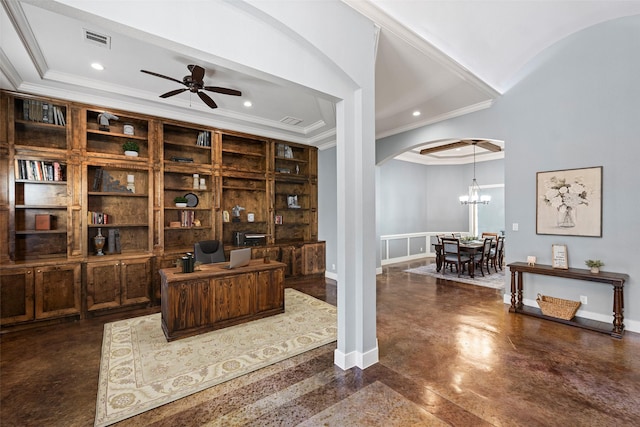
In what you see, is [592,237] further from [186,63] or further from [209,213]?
[209,213]

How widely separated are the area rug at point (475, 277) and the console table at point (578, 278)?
1.29 metres

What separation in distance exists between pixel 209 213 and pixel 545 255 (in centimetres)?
549

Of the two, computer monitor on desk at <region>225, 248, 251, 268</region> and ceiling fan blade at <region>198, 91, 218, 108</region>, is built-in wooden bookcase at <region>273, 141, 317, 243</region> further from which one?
ceiling fan blade at <region>198, 91, 218, 108</region>

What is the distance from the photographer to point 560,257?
12.4 feet

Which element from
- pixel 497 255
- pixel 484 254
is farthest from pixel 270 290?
pixel 497 255

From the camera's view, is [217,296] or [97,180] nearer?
[217,296]

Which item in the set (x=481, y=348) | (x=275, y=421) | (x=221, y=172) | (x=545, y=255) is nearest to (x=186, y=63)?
(x=221, y=172)

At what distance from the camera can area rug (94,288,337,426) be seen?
7.15 feet

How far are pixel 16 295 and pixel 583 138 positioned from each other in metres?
7.42

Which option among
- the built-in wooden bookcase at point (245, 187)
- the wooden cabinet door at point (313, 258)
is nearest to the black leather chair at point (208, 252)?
the built-in wooden bookcase at point (245, 187)

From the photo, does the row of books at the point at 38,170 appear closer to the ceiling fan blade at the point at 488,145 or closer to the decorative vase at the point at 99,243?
the decorative vase at the point at 99,243

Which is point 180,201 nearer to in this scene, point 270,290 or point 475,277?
point 270,290

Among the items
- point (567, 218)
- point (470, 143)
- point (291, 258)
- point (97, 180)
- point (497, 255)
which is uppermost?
point (470, 143)

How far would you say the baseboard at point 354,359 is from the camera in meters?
2.54
